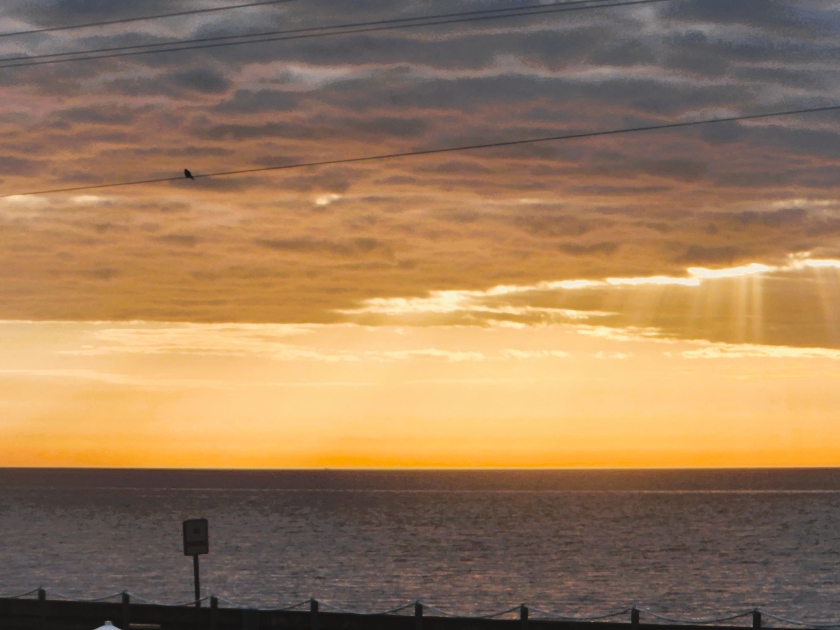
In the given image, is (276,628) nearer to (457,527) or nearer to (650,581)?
(650,581)

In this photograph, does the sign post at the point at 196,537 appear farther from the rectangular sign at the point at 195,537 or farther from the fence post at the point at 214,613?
the fence post at the point at 214,613

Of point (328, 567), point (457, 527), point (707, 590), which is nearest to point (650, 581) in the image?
Answer: point (707, 590)

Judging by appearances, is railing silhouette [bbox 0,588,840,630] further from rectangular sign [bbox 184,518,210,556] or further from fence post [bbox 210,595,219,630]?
rectangular sign [bbox 184,518,210,556]

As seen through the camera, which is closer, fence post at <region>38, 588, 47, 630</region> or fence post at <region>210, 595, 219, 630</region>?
fence post at <region>210, 595, 219, 630</region>

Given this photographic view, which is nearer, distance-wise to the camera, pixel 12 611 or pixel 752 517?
pixel 12 611

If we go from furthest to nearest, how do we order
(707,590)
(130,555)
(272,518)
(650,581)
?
(272,518), (130,555), (650,581), (707,590)

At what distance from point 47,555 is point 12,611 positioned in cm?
7228

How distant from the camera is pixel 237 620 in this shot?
96.9 feet

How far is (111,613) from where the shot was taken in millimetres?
30891

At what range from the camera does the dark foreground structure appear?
2703 cm

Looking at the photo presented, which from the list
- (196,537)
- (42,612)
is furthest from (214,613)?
(42,612)

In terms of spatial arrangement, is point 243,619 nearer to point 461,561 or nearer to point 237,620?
point 237,620

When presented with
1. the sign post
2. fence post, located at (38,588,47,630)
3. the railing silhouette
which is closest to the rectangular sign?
the sign post

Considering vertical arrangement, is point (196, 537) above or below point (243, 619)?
above
